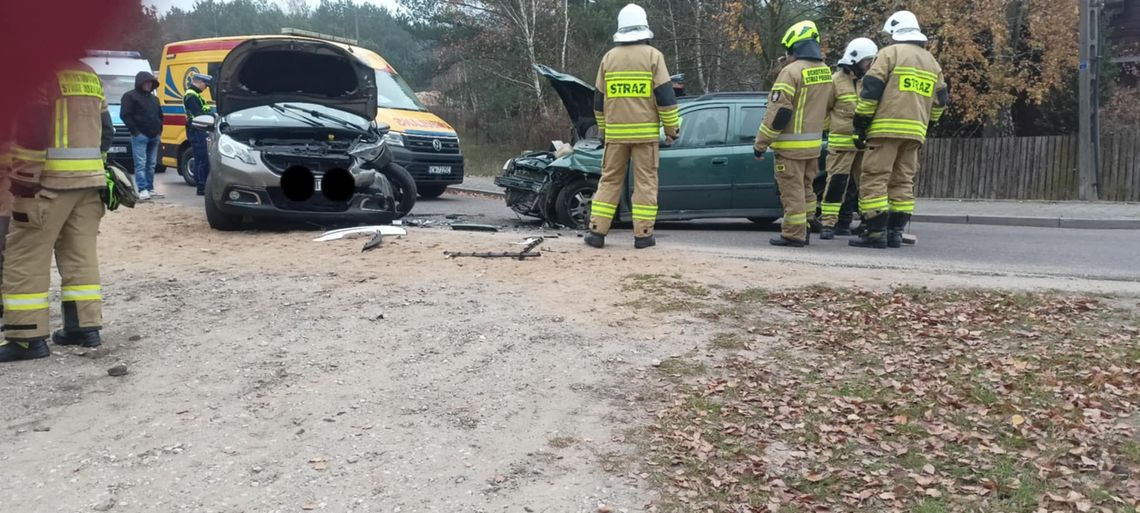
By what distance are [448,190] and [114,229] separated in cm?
812

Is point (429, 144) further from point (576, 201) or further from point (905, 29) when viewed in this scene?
point (905, 29)

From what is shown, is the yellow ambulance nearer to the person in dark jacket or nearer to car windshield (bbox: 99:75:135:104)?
the person in dark jacket

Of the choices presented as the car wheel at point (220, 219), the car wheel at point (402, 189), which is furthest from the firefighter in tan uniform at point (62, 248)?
the car wheel at point (402, 189)

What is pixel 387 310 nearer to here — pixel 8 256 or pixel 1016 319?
pixel 8 256

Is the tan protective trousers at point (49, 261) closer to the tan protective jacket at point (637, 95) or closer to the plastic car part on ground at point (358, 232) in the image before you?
the plastic car part on ground at point (358, 232)

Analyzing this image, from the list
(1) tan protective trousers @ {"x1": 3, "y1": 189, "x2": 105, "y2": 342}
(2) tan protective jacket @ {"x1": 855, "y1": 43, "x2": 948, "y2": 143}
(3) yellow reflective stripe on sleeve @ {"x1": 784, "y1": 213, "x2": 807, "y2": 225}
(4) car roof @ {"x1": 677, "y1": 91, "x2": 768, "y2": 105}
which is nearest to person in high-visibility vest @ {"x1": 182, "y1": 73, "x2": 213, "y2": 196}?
(4) car roof @ {"x1": 677, "y1": 91, "x2": 768, "y2": 105}

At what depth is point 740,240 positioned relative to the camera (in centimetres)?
1017

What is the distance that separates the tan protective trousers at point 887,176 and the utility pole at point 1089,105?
866 centimetres

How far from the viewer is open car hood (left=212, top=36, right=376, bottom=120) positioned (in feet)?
35.8

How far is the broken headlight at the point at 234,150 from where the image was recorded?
938 cm

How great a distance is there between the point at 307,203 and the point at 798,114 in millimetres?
5054

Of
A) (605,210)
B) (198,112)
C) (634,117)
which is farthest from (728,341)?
(198,112)

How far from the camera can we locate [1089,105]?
16.0 m

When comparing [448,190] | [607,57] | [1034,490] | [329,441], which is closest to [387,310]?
[329,441]
